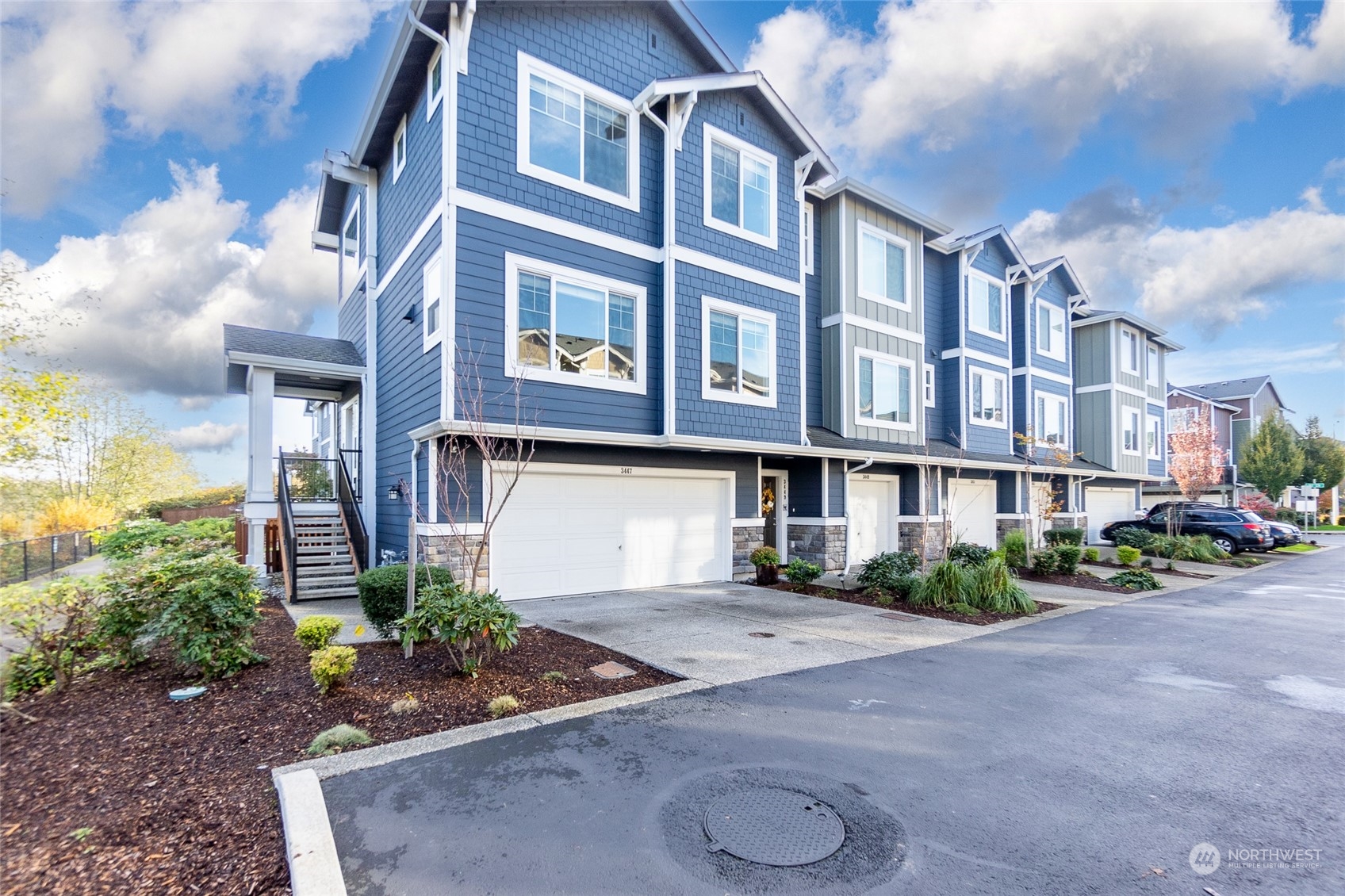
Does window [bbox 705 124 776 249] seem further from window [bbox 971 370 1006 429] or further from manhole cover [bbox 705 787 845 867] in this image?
manhole cover [bbox 705 787 845 867]

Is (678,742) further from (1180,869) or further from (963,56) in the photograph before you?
(963,56)

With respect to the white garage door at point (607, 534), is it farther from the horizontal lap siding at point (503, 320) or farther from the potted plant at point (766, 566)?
the horizontal lap siding at point (503, 320)

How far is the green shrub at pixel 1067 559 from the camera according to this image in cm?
1423

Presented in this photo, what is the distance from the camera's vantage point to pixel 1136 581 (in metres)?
13.0

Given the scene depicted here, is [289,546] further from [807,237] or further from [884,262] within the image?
[884,262]

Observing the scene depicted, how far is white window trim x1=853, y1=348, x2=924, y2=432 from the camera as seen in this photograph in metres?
14.9

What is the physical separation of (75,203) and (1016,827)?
13345 millimetres

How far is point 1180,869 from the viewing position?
9.64ft

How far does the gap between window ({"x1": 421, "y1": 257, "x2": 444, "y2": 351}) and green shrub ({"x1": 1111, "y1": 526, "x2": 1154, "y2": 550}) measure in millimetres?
20086

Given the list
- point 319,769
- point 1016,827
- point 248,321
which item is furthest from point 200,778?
point 248,321

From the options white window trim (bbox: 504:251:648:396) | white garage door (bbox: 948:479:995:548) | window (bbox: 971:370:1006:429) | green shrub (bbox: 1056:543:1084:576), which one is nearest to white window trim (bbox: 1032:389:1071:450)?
window (bbox: 971:370:1006:429)

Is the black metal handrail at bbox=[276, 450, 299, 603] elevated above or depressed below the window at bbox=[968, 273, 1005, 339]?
below

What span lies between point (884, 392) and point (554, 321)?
928 centimetres

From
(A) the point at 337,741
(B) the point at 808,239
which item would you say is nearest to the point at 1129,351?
(B) the point at 808,239
